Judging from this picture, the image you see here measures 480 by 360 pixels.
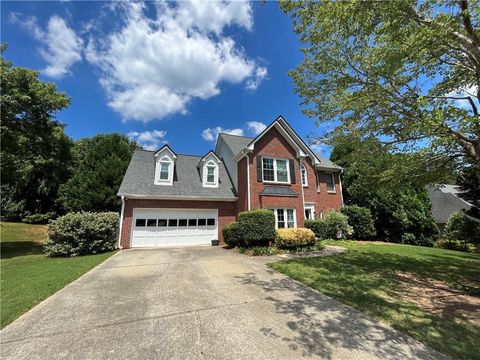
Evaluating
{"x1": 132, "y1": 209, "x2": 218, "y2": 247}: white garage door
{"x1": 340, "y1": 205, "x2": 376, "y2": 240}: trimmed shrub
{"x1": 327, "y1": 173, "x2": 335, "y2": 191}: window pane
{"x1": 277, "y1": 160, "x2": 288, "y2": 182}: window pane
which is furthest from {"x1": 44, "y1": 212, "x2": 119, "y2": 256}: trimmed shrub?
{"x1": 340, "y1": 205, "x2": 376, "y2": 240}: trimmed shrub

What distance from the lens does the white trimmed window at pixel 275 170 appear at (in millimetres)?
16719

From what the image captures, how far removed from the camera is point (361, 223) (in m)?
18.8

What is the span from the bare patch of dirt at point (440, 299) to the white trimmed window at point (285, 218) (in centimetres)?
869

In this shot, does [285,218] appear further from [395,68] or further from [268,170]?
[395,68]

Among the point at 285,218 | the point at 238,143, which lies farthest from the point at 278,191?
the point at 238,143

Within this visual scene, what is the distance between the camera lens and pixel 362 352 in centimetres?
365

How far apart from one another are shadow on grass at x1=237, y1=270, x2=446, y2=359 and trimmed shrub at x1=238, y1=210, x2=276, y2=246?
671 centimetres

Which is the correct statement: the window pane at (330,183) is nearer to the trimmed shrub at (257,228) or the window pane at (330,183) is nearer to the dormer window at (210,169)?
the trimmed shrub at (257,228)

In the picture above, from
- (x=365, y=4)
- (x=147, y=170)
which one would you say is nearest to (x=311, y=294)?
(x=365, y=4)

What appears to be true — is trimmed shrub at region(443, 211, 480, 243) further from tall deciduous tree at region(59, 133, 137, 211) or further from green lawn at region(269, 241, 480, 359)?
tall deciduous tree at region(59, 133, 137, 211)

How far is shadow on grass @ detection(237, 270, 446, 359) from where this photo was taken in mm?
3666

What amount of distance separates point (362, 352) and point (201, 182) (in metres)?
15.4

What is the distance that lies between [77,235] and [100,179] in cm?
1155

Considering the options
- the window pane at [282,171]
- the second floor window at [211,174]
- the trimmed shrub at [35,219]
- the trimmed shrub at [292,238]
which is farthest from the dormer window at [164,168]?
the trimmed shrub at [35,219]
